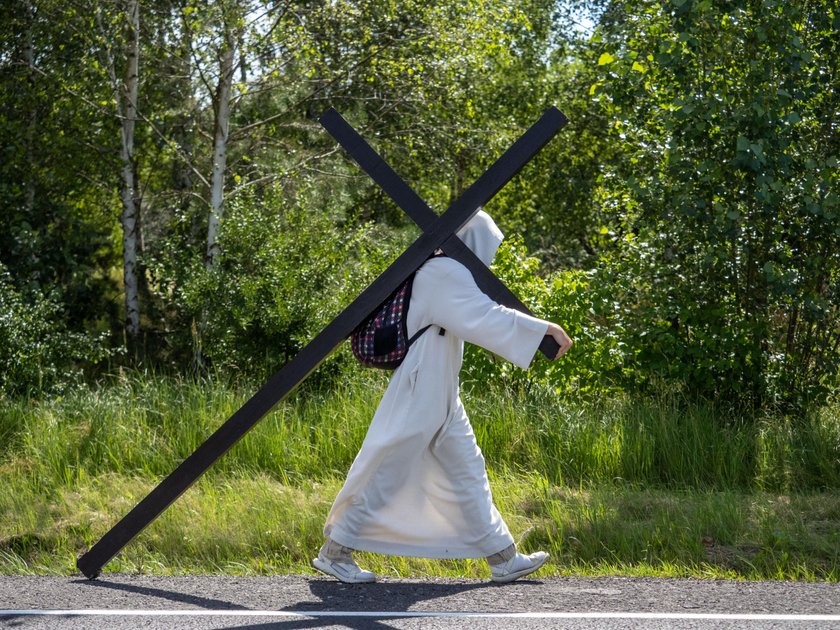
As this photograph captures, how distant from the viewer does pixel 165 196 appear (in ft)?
48.0

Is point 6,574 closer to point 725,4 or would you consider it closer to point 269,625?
point 269,625

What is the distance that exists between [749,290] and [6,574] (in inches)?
238

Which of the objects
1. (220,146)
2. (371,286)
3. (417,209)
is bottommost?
(371,286)

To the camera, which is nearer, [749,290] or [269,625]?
[269,625]

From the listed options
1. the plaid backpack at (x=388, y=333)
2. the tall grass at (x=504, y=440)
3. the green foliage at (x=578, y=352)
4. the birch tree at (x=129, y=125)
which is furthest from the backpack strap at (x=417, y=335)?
the birch tree at (x=129, y=125)

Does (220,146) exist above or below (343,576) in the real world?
above

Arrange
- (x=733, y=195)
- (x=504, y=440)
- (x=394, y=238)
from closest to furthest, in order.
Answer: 1. (x=504, y=440)
2. (x=733, y=195)
3. (x=394, y=238)

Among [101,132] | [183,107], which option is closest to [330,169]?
[183,107]

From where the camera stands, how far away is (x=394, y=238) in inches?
519

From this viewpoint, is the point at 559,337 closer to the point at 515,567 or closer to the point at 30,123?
the point at 515,567

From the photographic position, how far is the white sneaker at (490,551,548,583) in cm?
521

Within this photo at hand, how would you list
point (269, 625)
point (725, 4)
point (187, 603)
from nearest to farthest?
1. point (269, 625)
2. point (187, 603)
3. point (725, 4)

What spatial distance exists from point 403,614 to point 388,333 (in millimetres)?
1293

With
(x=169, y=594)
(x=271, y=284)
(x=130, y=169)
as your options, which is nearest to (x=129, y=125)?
(x=130, y=169)
